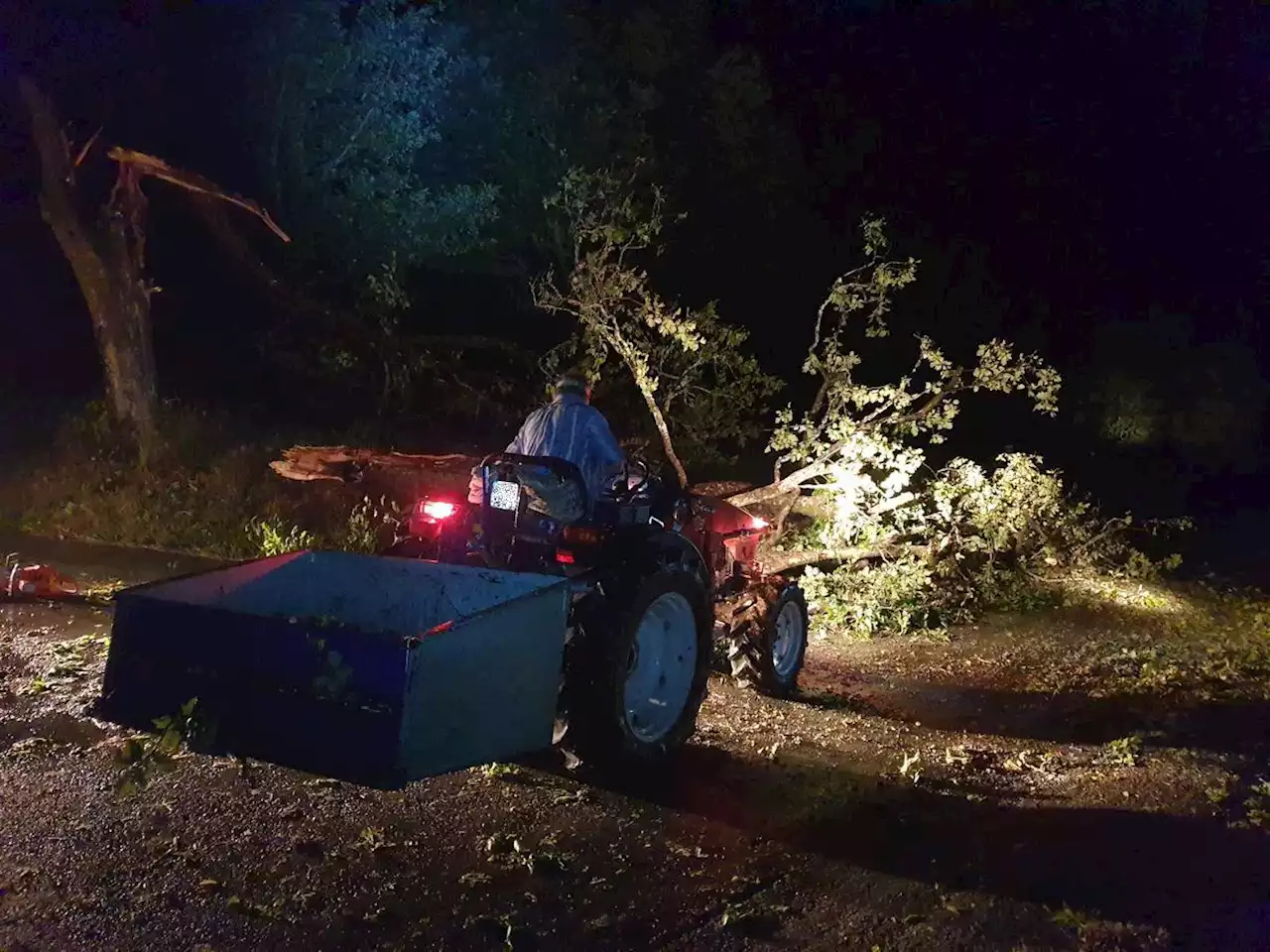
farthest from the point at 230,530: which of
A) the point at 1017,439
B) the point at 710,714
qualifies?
the point at 1017,439

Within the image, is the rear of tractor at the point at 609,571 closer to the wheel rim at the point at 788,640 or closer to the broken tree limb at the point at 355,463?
the wheel rim at the point at 788,640

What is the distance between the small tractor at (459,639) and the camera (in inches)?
195

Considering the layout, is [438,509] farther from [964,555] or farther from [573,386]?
[964,555]

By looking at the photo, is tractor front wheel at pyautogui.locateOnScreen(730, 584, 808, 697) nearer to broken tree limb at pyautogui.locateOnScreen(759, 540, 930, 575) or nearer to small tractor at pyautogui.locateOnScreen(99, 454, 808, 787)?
small tractor at pyautogui.locateOnScreen(99, 454, 808, 787)

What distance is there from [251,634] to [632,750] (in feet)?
6.17

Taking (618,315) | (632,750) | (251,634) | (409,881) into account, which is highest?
(618,315)

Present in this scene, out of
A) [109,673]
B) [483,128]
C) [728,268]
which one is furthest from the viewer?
[728,268]

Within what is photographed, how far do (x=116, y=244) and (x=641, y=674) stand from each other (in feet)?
35.1

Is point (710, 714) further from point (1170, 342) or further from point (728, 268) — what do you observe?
point (1170, 342)

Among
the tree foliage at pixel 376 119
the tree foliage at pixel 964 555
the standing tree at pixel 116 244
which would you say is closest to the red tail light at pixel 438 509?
the tree foliage at pixel 964 555

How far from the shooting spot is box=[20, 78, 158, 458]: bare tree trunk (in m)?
14.4

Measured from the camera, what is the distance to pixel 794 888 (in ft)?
16.7

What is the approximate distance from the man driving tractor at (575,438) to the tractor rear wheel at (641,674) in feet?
2.50

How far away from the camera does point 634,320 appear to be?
12.8 meters
